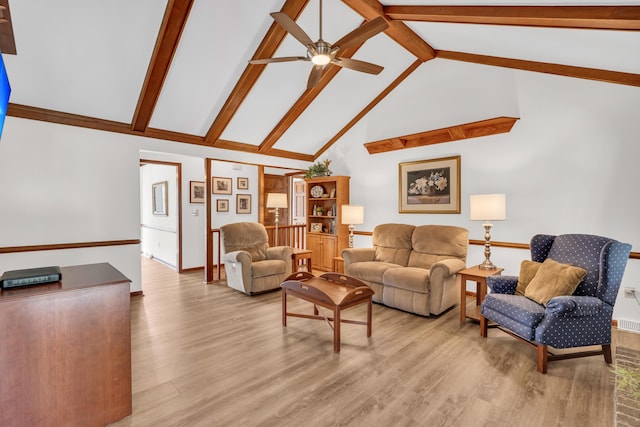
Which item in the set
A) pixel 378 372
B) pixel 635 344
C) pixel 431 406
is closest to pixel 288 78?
pixel 378 372

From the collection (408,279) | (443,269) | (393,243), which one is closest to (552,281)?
(443,269)

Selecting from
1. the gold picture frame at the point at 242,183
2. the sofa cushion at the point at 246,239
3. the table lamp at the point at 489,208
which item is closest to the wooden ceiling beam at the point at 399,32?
the table lamp at the point at 489,208

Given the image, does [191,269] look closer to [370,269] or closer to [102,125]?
[102,125]

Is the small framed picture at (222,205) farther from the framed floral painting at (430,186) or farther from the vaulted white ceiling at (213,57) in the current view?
the framed floral painting at (430,186)

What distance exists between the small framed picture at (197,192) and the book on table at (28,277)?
441 cm

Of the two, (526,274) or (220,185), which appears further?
(220,185)

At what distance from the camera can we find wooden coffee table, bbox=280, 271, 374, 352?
2.69 m

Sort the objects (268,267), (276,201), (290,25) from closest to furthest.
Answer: (290,25), (268,267), (276,201)

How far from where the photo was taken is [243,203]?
6.63 m

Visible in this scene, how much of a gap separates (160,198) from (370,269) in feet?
17.0

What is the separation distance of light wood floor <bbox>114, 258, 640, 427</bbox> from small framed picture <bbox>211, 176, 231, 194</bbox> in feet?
10.1

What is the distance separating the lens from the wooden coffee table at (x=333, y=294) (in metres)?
2.69

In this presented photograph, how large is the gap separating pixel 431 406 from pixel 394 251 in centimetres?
259

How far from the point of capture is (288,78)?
433cm
